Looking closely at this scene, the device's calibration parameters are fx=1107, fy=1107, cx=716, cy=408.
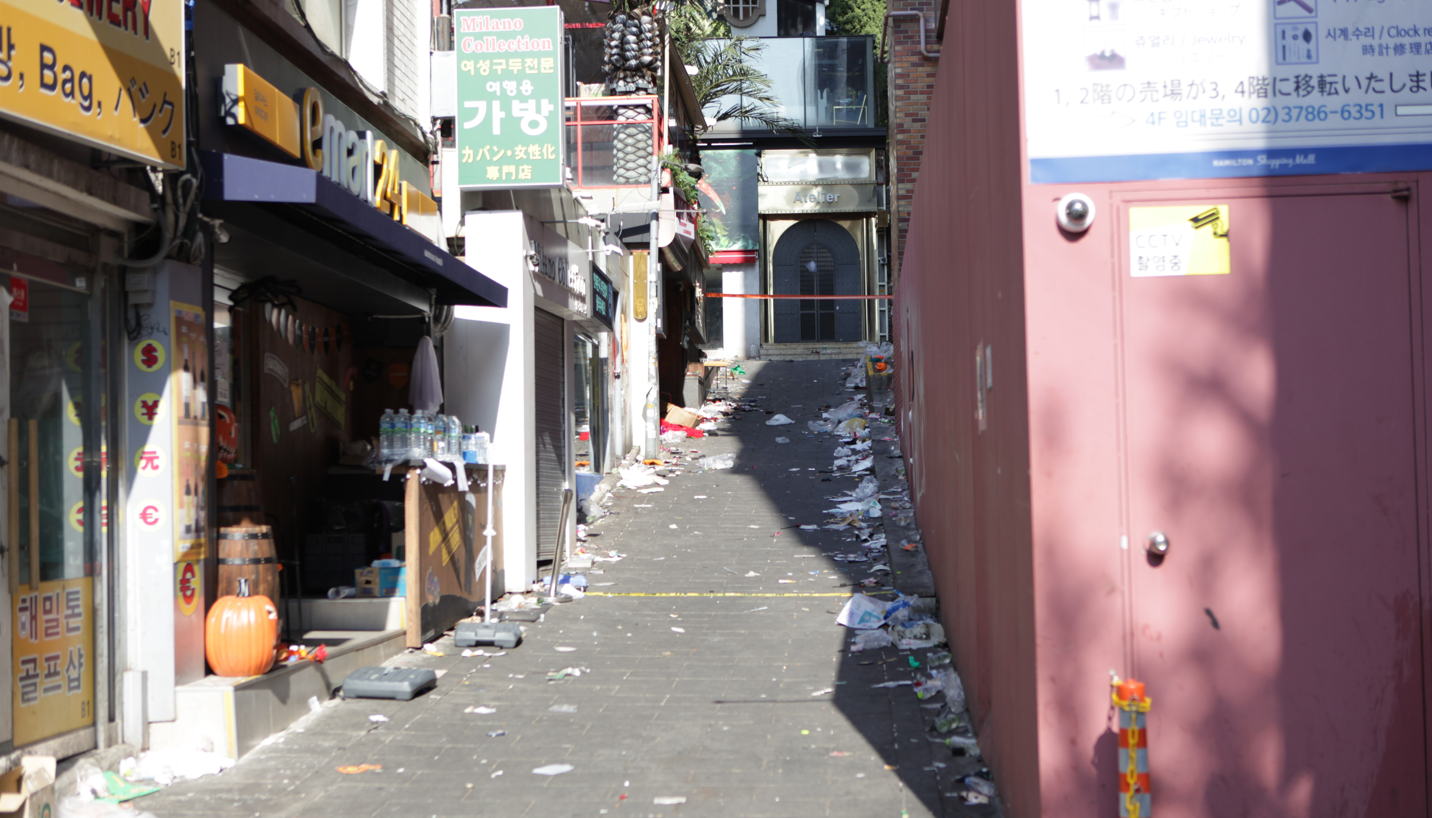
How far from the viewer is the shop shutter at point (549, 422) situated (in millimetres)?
11922

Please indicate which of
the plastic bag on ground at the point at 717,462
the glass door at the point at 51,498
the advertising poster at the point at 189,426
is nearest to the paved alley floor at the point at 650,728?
the glass door at the point at 51,498

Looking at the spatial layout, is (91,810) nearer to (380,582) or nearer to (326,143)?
(380,582)

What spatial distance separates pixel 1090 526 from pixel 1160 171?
126 centimetres

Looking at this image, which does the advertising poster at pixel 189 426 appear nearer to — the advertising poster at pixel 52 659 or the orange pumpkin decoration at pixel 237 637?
the orange pumpkin decoration at pixel 237 637

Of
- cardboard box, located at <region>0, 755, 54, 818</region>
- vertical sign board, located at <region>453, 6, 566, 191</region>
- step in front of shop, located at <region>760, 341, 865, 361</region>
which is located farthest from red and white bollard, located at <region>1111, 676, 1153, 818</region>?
Result: step in front of shop, located at <region>760, 341, 865, 361</region>

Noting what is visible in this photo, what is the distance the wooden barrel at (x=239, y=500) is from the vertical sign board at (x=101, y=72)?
197cm

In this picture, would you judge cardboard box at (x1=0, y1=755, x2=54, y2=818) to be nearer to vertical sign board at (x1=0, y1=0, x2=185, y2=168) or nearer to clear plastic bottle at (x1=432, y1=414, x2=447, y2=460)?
vertical sign board at (x1=0, y1=0, x2=185, y2=168)

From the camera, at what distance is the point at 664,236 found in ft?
66.2

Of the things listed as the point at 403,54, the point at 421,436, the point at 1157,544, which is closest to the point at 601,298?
the point at 403,54

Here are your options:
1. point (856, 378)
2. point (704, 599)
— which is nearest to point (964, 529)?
point (704, 599)

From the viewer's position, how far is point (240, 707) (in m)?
5.91

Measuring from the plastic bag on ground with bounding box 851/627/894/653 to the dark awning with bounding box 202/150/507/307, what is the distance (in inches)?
165

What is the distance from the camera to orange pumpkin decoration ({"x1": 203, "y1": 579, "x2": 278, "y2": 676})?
6141 millimetres

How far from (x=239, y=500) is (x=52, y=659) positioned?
1.60 metres
